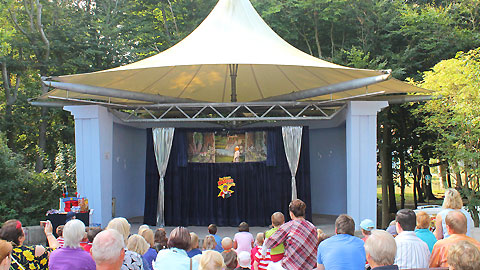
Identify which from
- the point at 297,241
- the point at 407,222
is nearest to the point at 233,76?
the point at 297,241

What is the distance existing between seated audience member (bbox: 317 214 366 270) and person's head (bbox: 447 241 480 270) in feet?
3.04

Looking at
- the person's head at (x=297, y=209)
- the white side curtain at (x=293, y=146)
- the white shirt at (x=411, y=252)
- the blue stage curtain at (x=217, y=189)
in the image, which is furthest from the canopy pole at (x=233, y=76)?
the white shirt at (x=411, y=252)

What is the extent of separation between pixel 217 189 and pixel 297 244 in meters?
7.82

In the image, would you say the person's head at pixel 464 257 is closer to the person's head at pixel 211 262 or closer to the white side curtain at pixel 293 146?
the person's head at pixel 211 262

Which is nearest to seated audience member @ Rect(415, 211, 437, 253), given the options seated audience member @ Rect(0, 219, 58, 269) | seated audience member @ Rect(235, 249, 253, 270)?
seated audience member @ Rect(235, 249, 253, 270)

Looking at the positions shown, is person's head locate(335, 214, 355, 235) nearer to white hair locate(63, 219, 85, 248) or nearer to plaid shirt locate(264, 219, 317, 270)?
plaid shirt locate(264, 219, 317, 270)

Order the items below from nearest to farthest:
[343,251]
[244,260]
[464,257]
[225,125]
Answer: [464,257], [343,251], [244,260], [225,125]

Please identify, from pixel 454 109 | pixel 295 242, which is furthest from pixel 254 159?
pixel 295 242

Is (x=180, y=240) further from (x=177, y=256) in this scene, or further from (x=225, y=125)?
(x=225, y=125)

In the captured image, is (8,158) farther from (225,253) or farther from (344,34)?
(344,34)

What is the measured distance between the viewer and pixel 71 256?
3.42 m

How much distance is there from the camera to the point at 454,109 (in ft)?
38.0

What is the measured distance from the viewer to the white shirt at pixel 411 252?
392cm

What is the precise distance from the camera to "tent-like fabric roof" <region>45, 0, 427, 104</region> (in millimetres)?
8648
